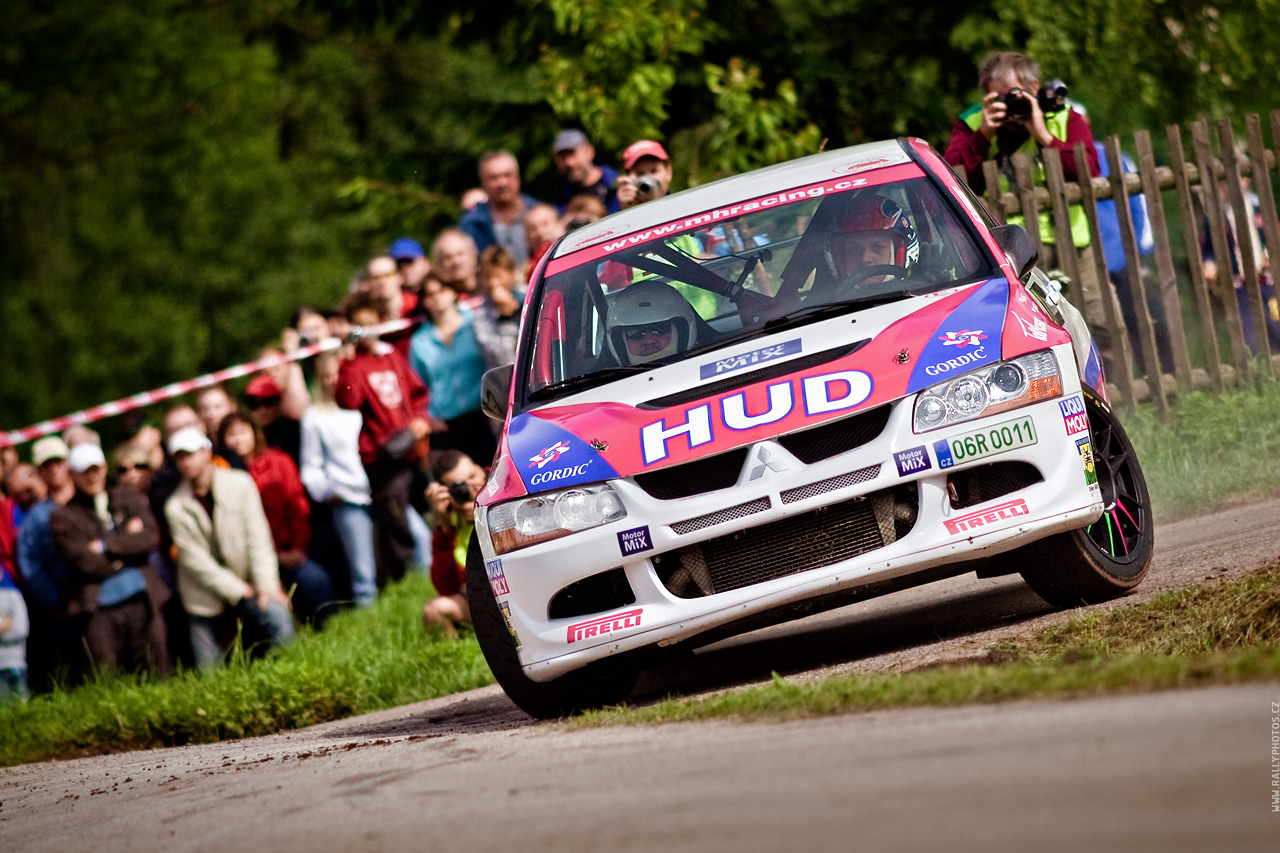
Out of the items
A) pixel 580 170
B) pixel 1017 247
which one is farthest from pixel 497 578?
pixel 580 170

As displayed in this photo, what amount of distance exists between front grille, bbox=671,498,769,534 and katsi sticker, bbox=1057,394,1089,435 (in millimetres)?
1170

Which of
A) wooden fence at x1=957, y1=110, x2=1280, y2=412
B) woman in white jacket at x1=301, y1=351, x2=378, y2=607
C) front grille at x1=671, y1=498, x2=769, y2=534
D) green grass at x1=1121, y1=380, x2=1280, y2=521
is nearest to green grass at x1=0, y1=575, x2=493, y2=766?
woman in white jacket at x1=301, y1=351, x2=378, y2=607

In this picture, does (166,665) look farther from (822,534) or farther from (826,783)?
(826,783)

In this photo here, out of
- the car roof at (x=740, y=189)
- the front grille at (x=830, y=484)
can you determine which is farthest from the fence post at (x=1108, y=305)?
the front grille at (x=830, y=484)

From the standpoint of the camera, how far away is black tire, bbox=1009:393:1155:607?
661cm

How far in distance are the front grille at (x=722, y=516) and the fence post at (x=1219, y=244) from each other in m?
6.31

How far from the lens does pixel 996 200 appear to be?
1101cm

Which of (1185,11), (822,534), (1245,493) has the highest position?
(1185,11)

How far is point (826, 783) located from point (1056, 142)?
25.0 feet

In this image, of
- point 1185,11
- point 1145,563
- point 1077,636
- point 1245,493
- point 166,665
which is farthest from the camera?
point 1185,11

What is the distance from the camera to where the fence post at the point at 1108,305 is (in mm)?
11070

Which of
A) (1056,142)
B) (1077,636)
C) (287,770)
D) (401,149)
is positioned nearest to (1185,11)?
(1056,142)

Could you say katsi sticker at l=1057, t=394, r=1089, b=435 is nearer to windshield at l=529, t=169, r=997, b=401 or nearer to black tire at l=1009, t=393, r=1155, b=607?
black tire at l=1009, t=393, r=1155, b=607

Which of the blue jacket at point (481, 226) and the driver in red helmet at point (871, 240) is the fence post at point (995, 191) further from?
the driver in red helmet at point (871, 240)
